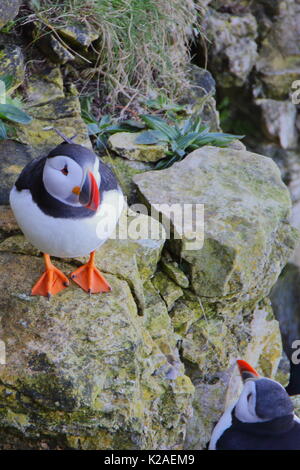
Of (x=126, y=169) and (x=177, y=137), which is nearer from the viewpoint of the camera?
(x=126, y=169)

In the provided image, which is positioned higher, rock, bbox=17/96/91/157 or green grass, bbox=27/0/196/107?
green grass, bbox=27/0/196/107

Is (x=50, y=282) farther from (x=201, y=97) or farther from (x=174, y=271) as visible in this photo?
(x=201, y=97)

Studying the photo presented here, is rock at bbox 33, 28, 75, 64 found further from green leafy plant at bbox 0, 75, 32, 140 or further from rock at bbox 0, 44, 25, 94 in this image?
green leafy plant at bbox 0, 75, 32, 140

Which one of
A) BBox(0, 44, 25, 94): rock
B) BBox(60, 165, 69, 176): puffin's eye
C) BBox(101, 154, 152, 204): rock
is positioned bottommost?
BBox(101, 154, 152, 204): rock

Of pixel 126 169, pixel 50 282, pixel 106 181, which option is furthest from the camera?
pixel 126 169

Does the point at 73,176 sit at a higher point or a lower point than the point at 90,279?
higher

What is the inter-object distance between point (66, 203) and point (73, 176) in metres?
0.18

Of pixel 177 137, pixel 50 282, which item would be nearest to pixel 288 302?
pixel 177 137

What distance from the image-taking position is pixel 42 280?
9.84ft

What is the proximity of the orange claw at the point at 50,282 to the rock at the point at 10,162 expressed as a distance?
0.75m

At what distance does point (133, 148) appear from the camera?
438 cm

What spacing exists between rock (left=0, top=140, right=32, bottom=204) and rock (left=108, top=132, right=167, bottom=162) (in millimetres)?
749

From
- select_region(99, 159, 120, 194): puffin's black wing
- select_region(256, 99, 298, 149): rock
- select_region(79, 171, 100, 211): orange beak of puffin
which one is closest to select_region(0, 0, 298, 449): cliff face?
select_region(99, 159, 120, 194): puffin's black wing

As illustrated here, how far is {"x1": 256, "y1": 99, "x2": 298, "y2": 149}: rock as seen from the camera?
6.44 meters
